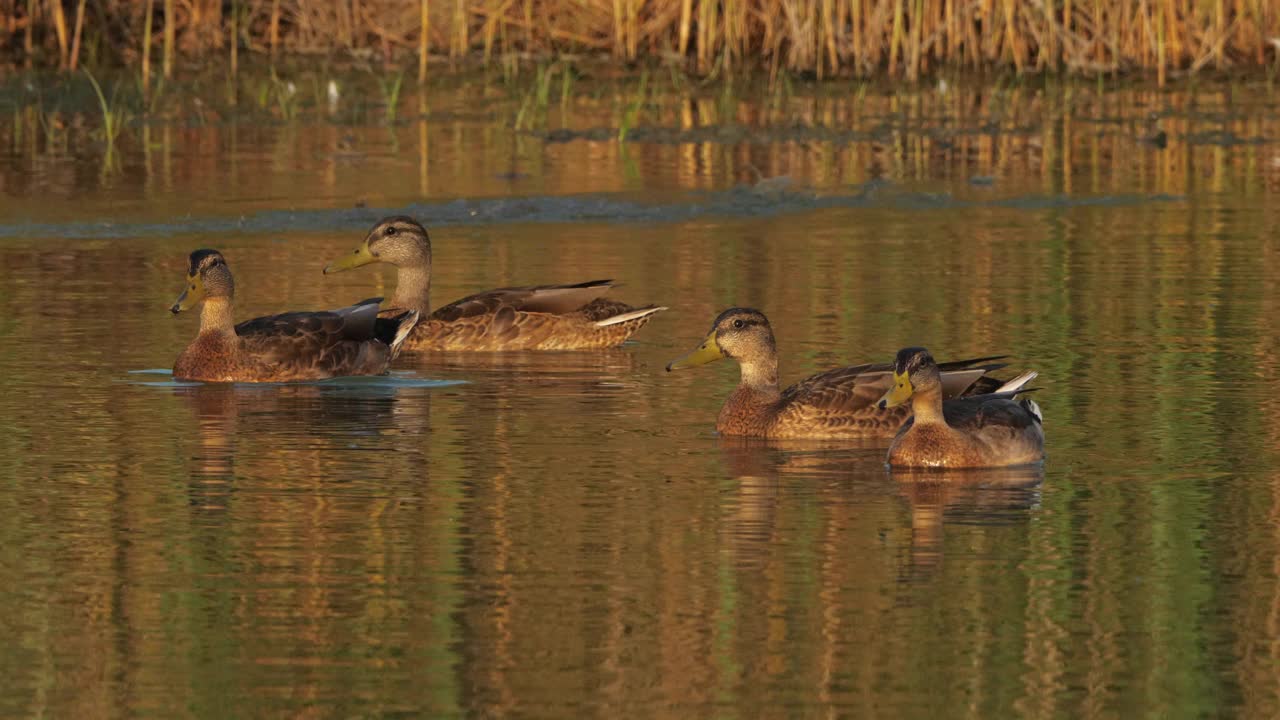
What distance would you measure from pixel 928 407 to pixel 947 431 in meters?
0.14

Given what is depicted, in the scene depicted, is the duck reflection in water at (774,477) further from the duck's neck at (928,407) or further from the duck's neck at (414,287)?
the duck's neck at (414,287)

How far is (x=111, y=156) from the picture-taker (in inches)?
934

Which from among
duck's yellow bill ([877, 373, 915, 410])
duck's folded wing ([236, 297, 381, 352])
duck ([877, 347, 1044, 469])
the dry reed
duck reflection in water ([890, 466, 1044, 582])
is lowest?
duck reflection in water ([890, 466, 1044, 582])

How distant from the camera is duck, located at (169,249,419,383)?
42.6 feet

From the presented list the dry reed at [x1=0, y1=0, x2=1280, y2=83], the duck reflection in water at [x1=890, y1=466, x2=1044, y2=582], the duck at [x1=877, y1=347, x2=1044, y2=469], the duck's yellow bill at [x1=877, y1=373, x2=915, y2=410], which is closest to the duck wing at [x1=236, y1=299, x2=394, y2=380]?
the duck at [x1=877, y1=347, x2=1044, y2=469]

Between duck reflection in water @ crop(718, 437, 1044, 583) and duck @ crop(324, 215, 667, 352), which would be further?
duck @ crop(324, 215, 667, 352)

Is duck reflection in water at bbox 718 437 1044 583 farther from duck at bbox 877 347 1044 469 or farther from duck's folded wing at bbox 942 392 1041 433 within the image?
duck's folded wing at bbox 942 392 1041 433

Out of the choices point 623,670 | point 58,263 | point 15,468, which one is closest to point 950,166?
point 58,263

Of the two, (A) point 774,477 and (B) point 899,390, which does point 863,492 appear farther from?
(B) point 899,390

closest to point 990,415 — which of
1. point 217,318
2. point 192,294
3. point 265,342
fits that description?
point 265,342

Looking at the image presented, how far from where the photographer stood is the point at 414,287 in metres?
15.5

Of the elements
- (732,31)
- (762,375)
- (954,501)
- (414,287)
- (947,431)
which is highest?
(732,31)

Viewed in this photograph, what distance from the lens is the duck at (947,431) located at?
10.0 meters

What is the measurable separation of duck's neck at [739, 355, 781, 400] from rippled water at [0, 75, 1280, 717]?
359 millimetres
